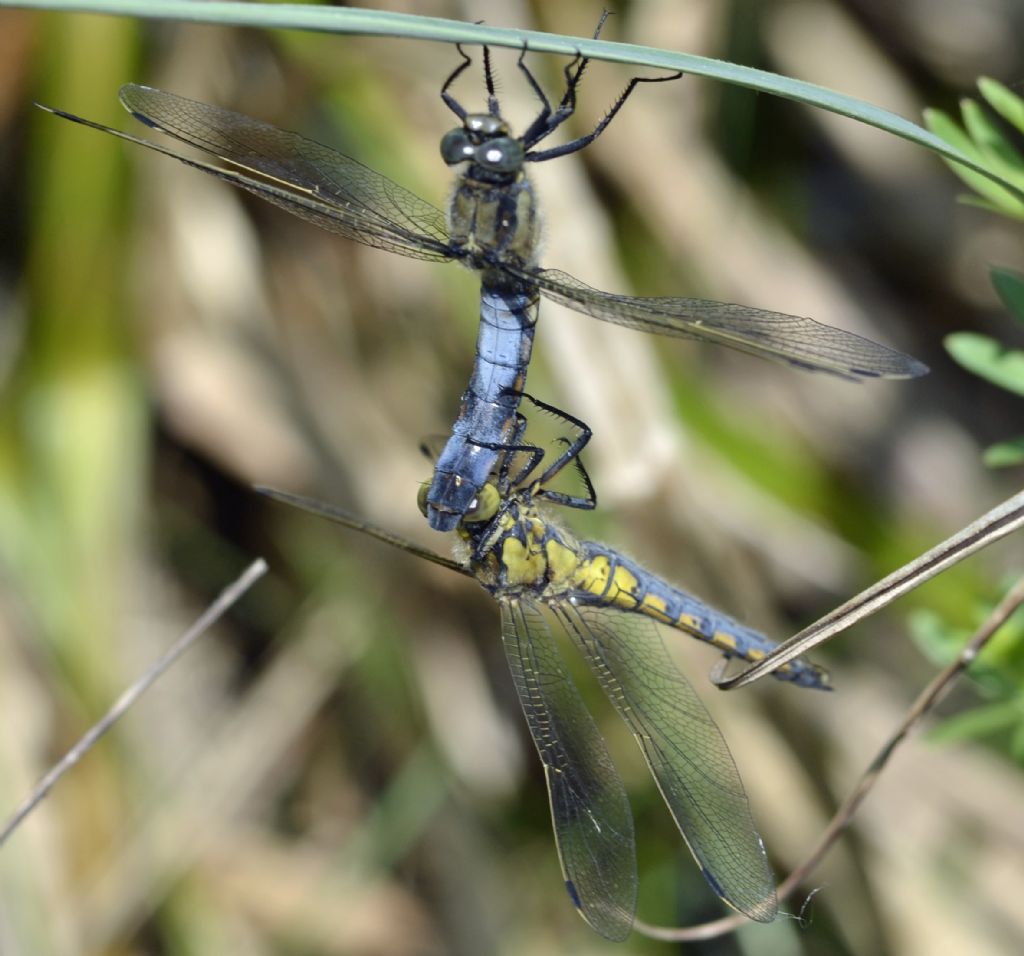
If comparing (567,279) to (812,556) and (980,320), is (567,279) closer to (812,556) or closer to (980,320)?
(812,556)

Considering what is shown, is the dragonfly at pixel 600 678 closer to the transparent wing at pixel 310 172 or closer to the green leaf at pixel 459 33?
the transparent wing at pixel 310 172

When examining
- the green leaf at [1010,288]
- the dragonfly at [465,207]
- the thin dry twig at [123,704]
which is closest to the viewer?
the green leaf at [1010,288]

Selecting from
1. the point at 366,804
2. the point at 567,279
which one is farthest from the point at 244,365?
the point at 567,279

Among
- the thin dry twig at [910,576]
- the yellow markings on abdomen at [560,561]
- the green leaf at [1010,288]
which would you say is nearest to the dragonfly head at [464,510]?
the yellow markings on abdomen at [560,561]

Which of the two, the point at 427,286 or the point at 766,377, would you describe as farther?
the point at 766,377

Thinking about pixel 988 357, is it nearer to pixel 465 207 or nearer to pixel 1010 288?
pixel 1010 288

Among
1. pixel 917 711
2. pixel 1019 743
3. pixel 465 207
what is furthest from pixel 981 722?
pixel 465 207

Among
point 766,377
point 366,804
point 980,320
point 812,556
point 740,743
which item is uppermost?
point 980,320

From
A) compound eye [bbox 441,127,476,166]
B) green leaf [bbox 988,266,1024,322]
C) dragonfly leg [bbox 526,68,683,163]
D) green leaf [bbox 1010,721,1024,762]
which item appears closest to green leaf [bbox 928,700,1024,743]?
green leaf [bbox 1010,721,1024,762]
